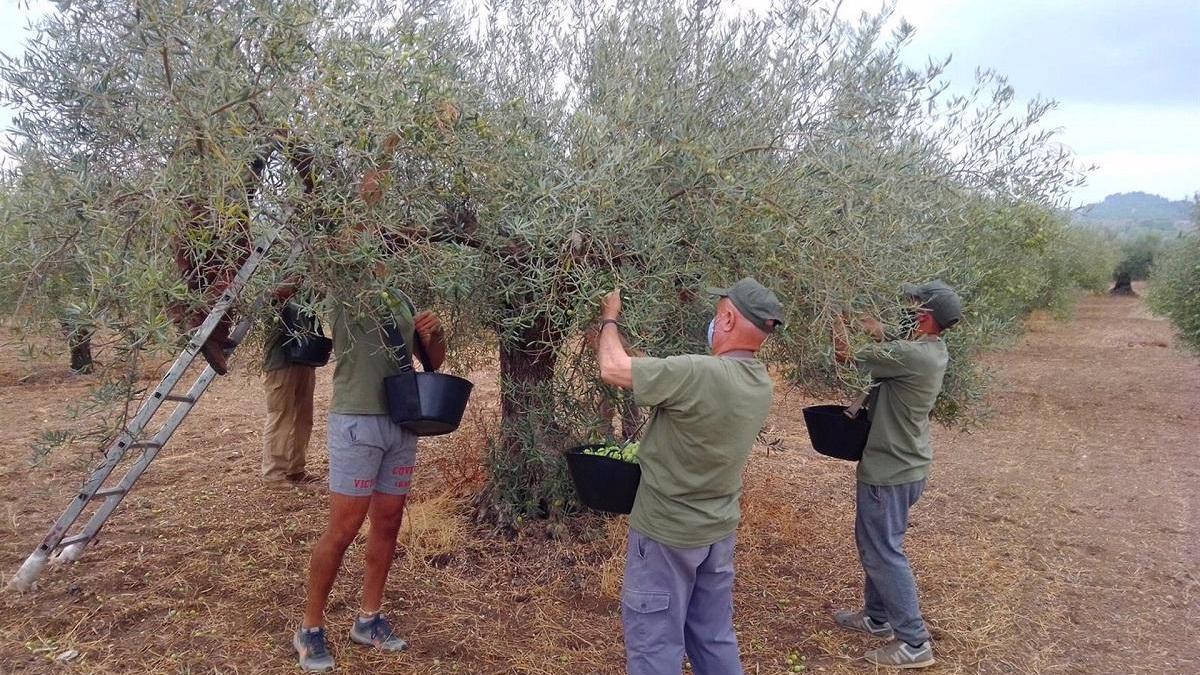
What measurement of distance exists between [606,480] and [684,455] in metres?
0.44

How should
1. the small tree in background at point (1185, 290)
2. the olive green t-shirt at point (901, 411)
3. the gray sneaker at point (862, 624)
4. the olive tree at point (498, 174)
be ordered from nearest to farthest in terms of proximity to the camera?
1. the olive tree at point (498, 174)
2. the olive green t-shirt at point (901, 411)
3. the gray sneaker at point (862, 624)
4. the small tree in background at point (1185, 290)

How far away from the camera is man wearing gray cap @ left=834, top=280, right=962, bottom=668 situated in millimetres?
4320

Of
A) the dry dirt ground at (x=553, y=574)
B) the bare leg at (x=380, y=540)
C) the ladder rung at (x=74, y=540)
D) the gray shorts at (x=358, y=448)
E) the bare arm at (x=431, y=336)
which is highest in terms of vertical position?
the bare arm at (x=431, y=336)

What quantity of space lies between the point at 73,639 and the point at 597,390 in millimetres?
3045

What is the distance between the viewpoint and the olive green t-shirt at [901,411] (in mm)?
4320

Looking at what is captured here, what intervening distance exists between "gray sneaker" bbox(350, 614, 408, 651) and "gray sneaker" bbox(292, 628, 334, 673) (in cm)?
24

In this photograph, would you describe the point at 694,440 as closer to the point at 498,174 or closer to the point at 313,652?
the point at 498,174

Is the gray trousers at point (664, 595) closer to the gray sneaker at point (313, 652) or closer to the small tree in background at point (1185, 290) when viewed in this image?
the gray sneaker at point (313, 652)

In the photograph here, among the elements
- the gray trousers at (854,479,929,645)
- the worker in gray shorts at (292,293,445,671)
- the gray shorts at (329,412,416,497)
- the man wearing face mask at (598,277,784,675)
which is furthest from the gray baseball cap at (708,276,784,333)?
the gray shorts at (329,412,416,497)

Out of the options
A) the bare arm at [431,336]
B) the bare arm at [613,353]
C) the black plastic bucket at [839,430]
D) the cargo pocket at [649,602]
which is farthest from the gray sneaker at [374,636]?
the black plastic bucket at [839,430]

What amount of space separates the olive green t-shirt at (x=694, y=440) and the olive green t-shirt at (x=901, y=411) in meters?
1.22

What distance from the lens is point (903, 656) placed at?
4516mm

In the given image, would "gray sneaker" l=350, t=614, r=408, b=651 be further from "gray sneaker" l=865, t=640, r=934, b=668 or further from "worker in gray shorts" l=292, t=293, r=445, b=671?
"gray sneaker" l=865, t=640, r=934, b=668

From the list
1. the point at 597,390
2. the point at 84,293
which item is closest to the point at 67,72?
Answer: the point at 84,293
